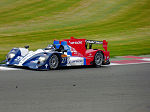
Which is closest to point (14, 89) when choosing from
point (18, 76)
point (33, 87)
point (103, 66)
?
point (33, 87)

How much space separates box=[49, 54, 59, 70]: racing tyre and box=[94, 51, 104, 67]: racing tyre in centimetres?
188

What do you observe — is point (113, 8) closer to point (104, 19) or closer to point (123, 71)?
point (104, 19)

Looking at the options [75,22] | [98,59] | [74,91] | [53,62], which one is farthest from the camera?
[75,22]

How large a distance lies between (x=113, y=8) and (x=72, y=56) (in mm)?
27764

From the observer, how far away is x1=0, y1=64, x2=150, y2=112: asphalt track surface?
6172 mm

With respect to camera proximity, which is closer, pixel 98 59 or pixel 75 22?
pixel 98 59

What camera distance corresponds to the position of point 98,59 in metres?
13.1

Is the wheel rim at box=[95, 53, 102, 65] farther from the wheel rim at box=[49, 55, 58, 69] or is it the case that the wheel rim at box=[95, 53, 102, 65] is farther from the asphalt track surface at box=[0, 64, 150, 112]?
the wheel rim at box=[49, 55, 58, 69]

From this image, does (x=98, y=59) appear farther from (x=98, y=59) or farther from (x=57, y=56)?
(x=57, y=56)

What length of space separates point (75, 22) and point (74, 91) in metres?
25.3

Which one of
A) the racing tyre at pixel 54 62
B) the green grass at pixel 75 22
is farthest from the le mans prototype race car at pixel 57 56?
the green grass at pixel 75 22

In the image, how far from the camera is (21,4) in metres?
38.7

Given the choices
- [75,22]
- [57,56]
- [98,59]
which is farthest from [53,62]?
[75,22]

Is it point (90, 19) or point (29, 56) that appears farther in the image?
point (90, 19)
